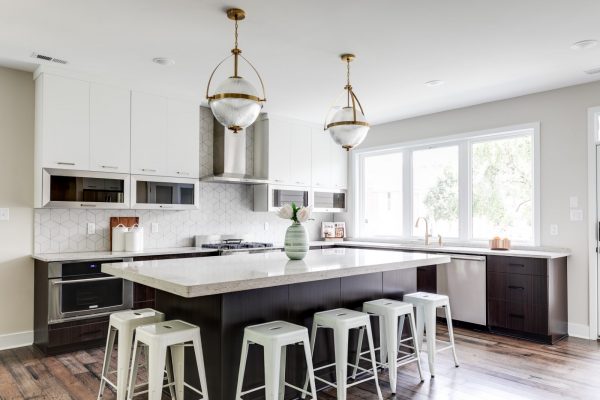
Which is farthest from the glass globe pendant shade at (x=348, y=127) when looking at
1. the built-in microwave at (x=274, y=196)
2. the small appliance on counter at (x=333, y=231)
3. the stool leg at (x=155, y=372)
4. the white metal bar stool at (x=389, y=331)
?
the small appliance on counter at (x=333, y=231)

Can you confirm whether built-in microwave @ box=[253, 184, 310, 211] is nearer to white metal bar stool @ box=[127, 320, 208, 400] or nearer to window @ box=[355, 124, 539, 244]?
window @ box=[355, 124, 539, 244]

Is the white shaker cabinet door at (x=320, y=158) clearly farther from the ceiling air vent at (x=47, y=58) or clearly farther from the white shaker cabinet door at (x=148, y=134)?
the ceiling air vent at (x=47, y=58)

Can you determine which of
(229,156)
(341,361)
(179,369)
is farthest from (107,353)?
(229,156)

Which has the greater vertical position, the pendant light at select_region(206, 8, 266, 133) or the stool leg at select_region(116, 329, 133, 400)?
the pendant light at select_region(206, 8, 266, 133)

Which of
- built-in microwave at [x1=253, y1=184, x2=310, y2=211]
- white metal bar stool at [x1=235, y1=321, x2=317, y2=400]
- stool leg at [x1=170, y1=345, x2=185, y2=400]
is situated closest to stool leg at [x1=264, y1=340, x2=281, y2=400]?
white metal bar stool at [x1=235, y1=321, x2=317, y2=400]

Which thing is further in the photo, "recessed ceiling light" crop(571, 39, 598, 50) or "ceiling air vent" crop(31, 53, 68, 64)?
"ceiling air vent" crop(31, 53, 68, 64)

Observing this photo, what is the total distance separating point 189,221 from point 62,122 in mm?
1845

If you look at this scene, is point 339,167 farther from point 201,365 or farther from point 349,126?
point 201,365

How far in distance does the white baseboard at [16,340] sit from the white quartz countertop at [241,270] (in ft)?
6.83

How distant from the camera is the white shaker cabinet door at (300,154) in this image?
6.12 metres

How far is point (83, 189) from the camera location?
4.24 metres

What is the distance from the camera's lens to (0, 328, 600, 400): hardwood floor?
119 inches

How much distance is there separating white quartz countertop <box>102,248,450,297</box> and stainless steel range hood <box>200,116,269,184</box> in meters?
2.00

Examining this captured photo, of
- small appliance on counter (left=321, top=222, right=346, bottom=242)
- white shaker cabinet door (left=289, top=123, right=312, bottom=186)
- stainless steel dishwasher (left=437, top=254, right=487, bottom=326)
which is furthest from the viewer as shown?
small appliance on counter (left=321, top=222, right=346, bottom=242)
